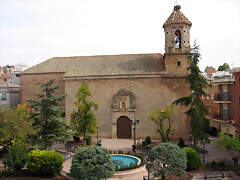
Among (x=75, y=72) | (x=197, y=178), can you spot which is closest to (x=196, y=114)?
(x=197, y=178)

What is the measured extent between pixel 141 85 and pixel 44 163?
1461 cm

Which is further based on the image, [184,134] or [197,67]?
[184,134]

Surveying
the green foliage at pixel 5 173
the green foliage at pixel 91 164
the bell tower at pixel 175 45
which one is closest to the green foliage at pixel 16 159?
the green foliage at pixel 5 173

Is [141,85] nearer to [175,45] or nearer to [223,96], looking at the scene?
[175,45]

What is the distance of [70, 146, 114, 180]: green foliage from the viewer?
11.7 meters

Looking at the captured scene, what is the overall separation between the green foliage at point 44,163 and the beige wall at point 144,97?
12225 millimetres

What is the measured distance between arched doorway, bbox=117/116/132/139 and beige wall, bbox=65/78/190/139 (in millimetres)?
700

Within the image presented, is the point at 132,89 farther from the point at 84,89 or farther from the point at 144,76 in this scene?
the point at 84,89

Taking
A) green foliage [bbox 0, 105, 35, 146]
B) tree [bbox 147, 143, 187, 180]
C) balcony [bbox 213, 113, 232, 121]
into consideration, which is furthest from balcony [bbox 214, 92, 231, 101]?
green foliage [bbox 0, 105, 35, 146]

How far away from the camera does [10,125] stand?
15406 mm

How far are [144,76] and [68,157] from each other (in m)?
11.9

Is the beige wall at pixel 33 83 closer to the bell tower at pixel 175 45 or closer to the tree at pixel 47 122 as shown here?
the tree at pixel 47 122

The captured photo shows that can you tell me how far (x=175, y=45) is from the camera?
25125 mm

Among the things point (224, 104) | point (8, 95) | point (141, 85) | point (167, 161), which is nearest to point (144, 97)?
point (141, 85)
